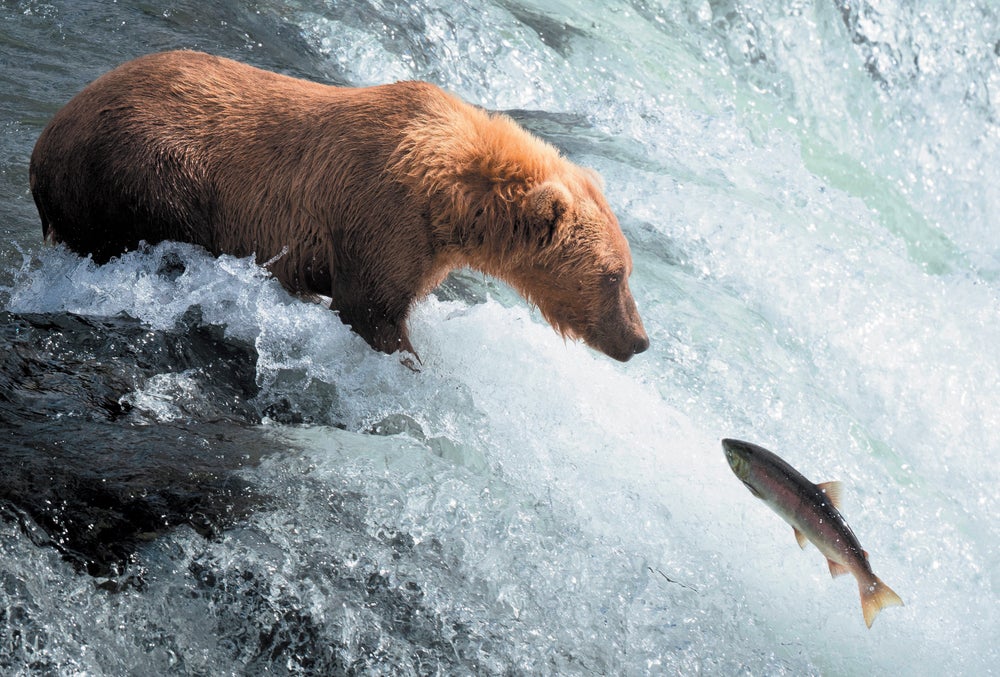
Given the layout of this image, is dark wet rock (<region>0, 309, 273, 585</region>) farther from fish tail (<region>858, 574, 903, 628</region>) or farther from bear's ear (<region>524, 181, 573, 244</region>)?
fish tail (<region>858, 574, 903, 628</region>)

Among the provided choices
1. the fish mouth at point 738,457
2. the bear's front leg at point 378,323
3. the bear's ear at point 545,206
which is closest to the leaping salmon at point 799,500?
the fish mouth at point 738,457

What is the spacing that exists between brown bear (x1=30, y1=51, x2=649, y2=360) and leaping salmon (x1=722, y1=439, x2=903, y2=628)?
134 cm

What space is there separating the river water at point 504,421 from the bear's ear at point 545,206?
0.91 meters

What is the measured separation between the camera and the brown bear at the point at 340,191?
15.9 feet

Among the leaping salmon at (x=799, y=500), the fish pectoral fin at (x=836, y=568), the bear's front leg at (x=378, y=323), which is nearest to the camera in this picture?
the leaping salmon at (x=799, y=500)

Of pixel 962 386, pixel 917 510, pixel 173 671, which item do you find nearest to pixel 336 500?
pixel 173 671

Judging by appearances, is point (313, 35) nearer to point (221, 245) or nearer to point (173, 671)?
point (221, 245)

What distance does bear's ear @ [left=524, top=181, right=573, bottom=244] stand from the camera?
479 cm

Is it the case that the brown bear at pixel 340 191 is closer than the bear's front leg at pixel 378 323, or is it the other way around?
the brown bear at pixel 340 191

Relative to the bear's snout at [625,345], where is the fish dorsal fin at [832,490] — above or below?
above

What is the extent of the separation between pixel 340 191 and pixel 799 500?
95.5 inches

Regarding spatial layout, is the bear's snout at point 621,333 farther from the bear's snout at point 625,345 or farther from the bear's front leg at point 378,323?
the bear's front leg at point 378,323

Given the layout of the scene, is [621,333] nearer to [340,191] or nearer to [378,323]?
[378,323]

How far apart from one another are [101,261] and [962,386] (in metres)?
5.84
